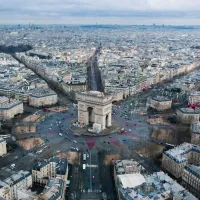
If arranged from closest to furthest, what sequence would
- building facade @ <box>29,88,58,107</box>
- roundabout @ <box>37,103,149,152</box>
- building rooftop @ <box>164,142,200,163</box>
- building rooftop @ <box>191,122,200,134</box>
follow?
building rooftop @ <box>164,142,200,163</box> < roundabout @ <box>37,103,149,152</box> < building rooftop @ <box>191,122,200,134</box> < building facade @ <box>29,88,58,107</box>

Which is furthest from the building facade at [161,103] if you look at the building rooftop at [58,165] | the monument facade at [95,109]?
the building rooftop at [58,165]

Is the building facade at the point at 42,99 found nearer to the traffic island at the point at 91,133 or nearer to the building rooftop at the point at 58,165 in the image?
the traffic island at the point at 91,133

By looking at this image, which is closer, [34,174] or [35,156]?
[34,174]

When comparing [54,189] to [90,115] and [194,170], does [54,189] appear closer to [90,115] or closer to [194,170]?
[194,170]

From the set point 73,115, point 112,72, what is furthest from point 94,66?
point 73,115

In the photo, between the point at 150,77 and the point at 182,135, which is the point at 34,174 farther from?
the point at 150,77

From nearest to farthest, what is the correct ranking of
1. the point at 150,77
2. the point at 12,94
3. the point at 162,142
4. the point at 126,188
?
the point at 126,188, the point at 162,142, the point at 12,94, the point at 150,77

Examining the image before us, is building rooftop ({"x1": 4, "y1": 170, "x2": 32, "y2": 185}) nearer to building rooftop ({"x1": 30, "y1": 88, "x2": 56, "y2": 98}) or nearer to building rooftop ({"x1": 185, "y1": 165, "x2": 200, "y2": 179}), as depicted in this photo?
building rooftop ({"x1": 185, "y1": 165, "x2": 200, "y2": 179})

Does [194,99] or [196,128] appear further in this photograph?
[194,99]

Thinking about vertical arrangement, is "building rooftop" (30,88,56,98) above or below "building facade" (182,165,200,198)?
above

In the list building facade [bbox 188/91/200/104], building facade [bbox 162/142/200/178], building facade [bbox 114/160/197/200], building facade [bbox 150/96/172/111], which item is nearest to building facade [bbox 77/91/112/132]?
building facade [bbox 150/96/172/111]

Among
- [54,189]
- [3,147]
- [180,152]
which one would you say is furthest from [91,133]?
[54,189]
